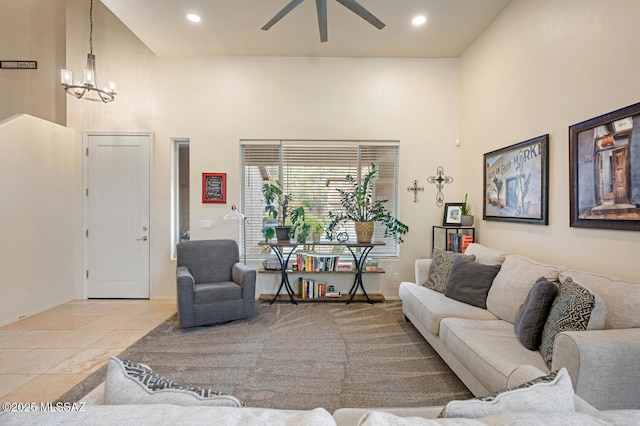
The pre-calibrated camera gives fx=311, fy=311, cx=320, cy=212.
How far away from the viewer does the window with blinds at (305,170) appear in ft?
15.1

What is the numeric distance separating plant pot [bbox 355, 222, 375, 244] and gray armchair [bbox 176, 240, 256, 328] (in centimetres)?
150

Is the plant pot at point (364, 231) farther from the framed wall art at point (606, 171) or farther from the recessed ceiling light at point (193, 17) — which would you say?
the recessed ceiling light at point (193, 17)

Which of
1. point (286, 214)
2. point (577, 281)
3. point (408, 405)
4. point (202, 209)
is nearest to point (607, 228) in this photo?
point (577, 281)

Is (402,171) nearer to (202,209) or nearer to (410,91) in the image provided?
(410,91)

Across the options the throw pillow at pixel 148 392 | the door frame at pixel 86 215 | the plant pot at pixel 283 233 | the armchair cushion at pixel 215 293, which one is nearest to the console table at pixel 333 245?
the plant pot at pixel 283 233

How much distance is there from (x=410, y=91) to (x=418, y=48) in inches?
21.9

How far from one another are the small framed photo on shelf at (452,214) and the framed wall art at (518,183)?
0.45 metres

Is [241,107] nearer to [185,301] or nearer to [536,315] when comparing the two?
[185,301]

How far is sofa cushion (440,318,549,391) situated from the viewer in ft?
5.81

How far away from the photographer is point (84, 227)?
14.9 feet

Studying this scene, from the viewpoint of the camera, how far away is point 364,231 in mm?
4234

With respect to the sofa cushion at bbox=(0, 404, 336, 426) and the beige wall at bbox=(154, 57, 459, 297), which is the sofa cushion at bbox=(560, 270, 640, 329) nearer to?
the sofa cushion at bbox=(0, 404, 336, 426)

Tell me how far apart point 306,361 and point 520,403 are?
7.14ft

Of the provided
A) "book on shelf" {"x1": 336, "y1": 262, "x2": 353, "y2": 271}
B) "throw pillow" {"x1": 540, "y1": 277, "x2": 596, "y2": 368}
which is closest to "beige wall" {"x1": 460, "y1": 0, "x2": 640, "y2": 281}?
"throw pillow" {"x1": 540, "y1": 277, "x2": 596, "y2": 368}
